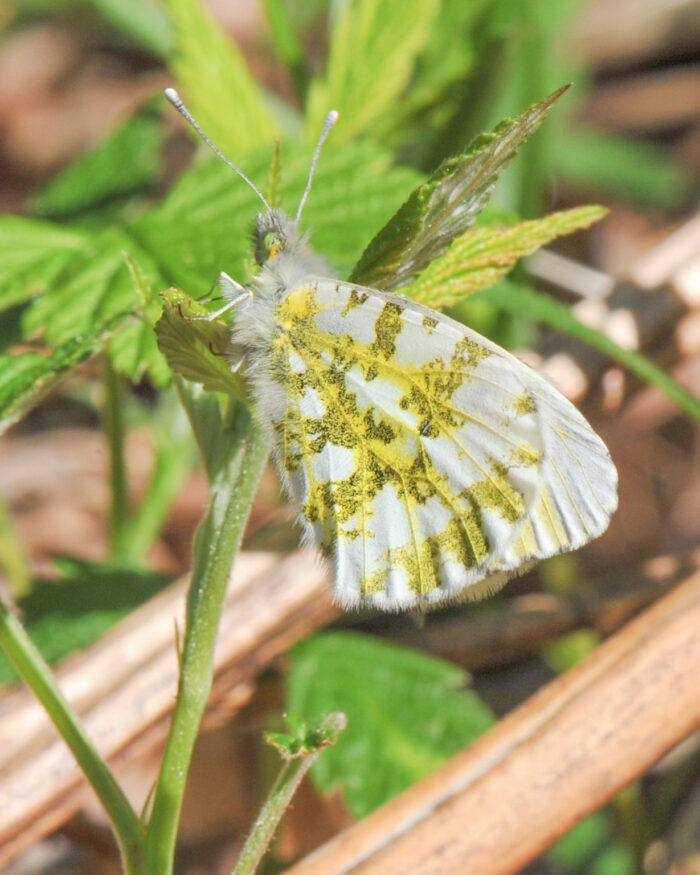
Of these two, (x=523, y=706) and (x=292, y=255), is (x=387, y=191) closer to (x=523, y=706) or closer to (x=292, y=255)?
(x=292, y=255)

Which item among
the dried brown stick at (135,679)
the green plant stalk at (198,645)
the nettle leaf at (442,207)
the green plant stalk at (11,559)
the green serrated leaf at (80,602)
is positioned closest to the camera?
the nettle leaf at (442,207)

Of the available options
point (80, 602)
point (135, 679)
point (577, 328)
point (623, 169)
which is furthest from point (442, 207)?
point (623, 169)

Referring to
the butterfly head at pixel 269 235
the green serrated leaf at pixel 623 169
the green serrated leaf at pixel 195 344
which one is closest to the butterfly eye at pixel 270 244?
the butterfly head at pixel 269 235

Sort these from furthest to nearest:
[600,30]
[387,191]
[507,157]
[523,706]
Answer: [600,30] < [387,191] < [523,706] < [507,157]

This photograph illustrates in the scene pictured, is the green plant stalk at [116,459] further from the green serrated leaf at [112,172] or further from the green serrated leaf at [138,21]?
the green serrated leaf at [138,21]

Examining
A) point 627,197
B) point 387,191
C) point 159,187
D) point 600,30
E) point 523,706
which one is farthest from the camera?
point 600,30

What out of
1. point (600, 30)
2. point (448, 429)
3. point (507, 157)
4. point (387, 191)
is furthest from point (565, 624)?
point (600, 30)
